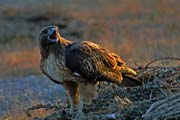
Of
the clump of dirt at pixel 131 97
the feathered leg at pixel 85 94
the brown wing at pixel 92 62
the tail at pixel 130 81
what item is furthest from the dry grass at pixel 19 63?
the feathered leg at pixel 85 94

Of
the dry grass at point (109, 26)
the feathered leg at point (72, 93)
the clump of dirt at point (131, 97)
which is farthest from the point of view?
the dry grass at point (109, 26)

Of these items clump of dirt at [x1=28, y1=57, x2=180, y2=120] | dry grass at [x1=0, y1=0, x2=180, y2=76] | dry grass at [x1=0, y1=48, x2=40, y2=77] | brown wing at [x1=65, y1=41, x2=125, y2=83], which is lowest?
clump of dirt at [x1=28, y1=57, x2=180, y2=120]

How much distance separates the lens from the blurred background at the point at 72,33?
12328 mm

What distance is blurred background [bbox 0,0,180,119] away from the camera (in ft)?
40.4

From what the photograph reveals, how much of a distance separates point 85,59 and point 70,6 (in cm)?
1750

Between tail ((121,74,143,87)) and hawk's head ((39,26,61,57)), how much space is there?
89cm

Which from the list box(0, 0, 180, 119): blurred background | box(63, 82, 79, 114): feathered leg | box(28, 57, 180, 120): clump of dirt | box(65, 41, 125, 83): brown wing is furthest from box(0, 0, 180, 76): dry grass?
box(63, 82, 79, 114): feathered leg

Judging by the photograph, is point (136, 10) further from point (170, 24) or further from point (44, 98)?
point (44, 98)

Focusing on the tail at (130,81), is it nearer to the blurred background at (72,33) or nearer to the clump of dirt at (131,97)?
the clump of dirt at (131,97)

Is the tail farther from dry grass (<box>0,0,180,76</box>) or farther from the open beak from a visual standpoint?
dry grass (<box>0,0,180,76</box>)

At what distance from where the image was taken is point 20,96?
11.3 m

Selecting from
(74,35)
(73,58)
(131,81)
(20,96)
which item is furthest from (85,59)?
(74,35)

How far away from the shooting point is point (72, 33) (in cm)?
1969

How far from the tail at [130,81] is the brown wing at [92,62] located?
0.14m
